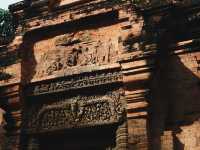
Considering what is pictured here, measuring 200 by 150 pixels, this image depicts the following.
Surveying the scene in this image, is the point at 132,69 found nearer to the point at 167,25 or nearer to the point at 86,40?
the point at 167,25

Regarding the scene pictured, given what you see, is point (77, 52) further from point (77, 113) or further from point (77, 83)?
point (77, 113)

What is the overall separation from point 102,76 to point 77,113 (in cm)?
87

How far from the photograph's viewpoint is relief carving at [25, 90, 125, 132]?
7.26 metres

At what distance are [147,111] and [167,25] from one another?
67.8 inches

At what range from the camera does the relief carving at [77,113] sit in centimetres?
726

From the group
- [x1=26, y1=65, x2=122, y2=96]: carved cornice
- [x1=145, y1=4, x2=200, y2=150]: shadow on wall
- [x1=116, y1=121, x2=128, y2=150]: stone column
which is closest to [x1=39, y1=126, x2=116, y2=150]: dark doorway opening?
[x1=116, y1=121, x2=128, y2=150]: stone column

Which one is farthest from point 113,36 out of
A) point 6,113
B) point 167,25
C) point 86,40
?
point 6,113

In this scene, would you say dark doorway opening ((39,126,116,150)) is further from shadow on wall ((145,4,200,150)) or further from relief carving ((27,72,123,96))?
shadow on wall ((145,4,200,150))

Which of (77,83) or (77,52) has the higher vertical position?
(77,52)

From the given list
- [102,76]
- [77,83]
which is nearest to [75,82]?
[77,83]

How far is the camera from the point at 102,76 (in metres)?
7.59

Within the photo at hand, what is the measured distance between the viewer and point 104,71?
7594 millimetres

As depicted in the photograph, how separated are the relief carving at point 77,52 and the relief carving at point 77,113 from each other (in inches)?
28.5

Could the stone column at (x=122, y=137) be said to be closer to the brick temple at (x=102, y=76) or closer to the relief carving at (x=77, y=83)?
the brick temple at (x=102, y=76)
